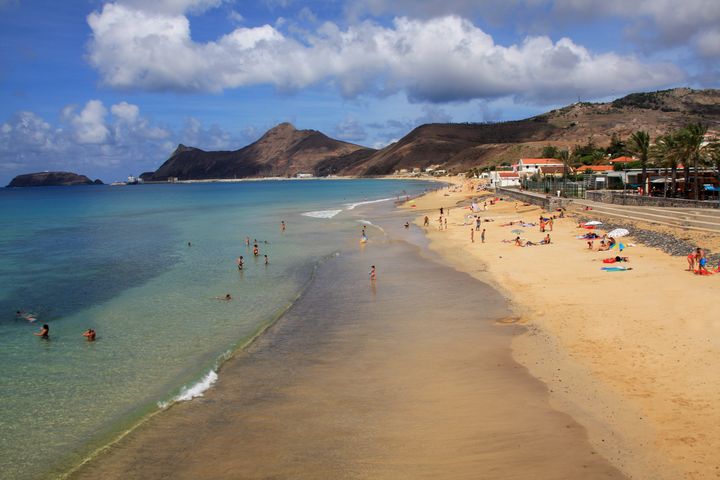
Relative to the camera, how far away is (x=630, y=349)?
43.3 ft

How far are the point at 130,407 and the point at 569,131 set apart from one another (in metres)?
196

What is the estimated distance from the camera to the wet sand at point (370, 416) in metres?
8.89

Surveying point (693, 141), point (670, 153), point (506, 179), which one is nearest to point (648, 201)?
point (693, 141)

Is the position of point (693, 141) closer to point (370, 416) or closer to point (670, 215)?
point (670, 215)

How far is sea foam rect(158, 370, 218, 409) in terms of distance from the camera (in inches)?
474

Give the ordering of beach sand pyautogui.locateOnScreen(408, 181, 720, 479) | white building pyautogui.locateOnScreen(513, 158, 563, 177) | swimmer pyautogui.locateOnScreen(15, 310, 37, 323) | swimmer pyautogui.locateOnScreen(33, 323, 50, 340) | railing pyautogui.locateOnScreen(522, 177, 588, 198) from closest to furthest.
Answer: beach sand pyautogui.locateOnScreen(408, 181, 720, 479) → swimmer pyautogui.locateOnScreen(33, 323, 50, 340) → swimmer pyautogui.locateOnScreen(15, 310, 37, 323) → railing pyautogui.locateOnScreen(522, 177, 588, 198) → white building pyautogui.locateOnScreen(513, 158, 563, 177)

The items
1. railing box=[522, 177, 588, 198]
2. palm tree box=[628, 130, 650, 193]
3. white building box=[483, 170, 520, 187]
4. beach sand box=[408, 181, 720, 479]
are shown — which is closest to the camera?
beach sand box=[408, 181, 720, 479]

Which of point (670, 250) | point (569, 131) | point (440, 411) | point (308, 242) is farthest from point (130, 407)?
point (569, 131)

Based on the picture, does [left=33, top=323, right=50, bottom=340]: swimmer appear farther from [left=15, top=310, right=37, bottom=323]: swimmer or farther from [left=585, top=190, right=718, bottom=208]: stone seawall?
[left=585, top=190, right=718, bottom=208]: stone seawall

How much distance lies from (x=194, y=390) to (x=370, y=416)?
4.48 meters

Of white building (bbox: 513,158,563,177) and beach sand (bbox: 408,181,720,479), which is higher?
white building (bbox: 513,158,563,177)

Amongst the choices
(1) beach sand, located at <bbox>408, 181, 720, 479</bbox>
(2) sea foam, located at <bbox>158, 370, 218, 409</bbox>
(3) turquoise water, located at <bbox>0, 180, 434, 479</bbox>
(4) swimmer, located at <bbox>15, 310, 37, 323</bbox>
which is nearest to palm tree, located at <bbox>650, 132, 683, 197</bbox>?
(1) beach sand, located at <bbox>408, 181, 720, 479</bbox>

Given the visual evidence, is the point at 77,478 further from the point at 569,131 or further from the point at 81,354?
the point at 569,131

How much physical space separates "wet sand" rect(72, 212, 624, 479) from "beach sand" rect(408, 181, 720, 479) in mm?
608
